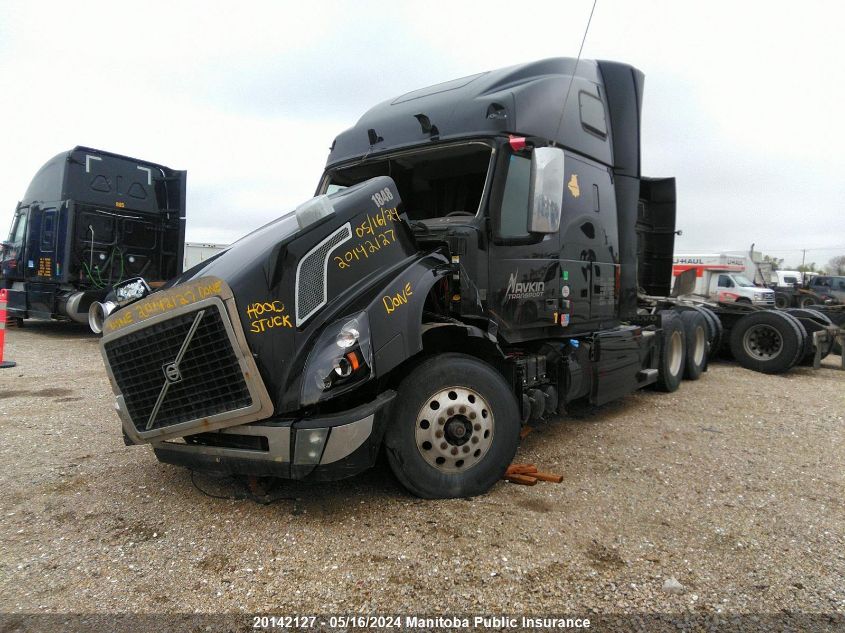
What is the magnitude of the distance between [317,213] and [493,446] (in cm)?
189

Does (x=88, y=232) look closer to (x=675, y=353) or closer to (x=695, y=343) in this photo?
(x=675, y=353)

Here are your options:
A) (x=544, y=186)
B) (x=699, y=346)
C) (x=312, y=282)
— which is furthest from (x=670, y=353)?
(x=312, y=282)

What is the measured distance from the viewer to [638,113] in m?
6.27

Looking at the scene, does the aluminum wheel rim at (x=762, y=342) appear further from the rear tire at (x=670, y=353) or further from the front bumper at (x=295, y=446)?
the front bumper at (x=295, y=446)

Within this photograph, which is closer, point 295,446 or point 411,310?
point 295,446

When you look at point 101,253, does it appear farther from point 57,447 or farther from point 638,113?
point 638,113

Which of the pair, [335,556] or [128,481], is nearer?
[335,556]

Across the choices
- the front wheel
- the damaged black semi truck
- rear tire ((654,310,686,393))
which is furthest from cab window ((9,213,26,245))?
rear tire ((654,310,686,393))

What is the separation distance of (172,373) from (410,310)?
4.65 ft

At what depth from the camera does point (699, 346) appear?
350 inches

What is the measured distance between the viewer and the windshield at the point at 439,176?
4.37 m

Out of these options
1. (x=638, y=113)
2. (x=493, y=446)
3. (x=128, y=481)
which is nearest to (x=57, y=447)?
(x=128, y=481)

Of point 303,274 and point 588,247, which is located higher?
point 588,247

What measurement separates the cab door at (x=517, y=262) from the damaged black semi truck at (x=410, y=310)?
2 cm
